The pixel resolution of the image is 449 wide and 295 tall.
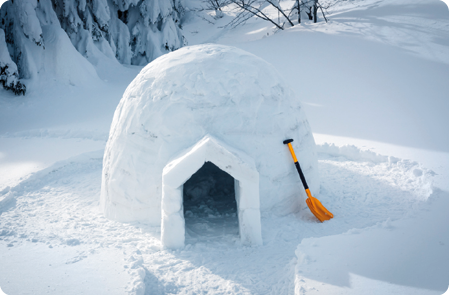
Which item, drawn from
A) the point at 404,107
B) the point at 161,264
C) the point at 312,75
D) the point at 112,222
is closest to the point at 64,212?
the point at 112,222

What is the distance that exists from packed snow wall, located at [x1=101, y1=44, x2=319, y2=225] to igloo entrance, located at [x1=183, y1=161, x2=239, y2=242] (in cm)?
46

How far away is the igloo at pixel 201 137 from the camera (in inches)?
135

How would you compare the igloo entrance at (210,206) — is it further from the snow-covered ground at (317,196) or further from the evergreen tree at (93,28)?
the evergreen tree at (93,28)

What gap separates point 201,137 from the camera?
11.9 feet

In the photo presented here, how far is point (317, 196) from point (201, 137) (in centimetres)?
184

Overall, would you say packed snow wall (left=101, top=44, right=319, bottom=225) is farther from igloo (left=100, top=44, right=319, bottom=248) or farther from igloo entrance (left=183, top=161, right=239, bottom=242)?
igloo entrance (left=183, top=161, right=239, bottom=242)

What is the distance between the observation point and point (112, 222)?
13.2ft

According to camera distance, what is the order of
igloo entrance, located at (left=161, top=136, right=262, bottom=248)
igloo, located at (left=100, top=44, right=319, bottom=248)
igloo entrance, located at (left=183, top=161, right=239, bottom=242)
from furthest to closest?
igloo entrance, located at (left=183, top=161, right=239, bottom=242) < igloo, located at (left=100, top=44, right=319, bottom=248) < igloo entrance, located at (left=161, top=136, right=262, bottom=248)

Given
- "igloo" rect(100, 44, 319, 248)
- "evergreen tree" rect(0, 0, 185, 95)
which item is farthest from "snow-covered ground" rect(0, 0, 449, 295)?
"evergreen tree" rect(0, 0, 185, 95)

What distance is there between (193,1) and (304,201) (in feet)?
61.9

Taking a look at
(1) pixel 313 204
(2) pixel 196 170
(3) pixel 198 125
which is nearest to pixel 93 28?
(3) pixel 198 125

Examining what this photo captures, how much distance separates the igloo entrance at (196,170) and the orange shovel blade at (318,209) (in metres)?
0.83

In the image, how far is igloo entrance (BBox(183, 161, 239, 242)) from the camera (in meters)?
3.84

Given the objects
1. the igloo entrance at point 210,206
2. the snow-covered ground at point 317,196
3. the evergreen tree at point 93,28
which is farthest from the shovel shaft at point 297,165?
the evergreen tree at point 93,28
